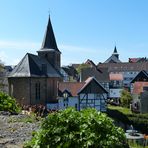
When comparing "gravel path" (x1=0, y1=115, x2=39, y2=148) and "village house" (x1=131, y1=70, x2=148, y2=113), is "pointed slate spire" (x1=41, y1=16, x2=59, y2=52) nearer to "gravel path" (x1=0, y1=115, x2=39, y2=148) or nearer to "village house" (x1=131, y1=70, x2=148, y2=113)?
"village house" (x1=131, y1=70, x2=148, y2=113)

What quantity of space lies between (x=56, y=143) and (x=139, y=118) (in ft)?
130

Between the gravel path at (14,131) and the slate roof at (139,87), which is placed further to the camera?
the slate roof at (139,87)

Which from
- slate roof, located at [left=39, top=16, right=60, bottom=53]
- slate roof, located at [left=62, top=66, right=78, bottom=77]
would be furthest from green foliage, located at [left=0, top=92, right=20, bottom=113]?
slate roof, located at [left=62, top=66, right=78, bottom=77]

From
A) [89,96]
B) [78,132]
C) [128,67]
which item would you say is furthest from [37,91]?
[128,67]

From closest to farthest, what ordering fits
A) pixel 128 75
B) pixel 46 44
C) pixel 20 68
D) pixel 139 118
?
pixel 139 118 < pixel 20 68 < pixel 46 44 < pixel 128 75

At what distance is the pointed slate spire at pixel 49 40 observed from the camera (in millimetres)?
60125

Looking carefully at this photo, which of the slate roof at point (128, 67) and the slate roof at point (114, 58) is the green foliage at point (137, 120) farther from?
the slate roof at point (114, 58)

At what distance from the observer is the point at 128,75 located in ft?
325

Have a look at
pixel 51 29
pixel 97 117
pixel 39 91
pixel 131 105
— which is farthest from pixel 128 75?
pixel 97 117

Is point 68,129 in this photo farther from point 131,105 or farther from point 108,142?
point 131,105

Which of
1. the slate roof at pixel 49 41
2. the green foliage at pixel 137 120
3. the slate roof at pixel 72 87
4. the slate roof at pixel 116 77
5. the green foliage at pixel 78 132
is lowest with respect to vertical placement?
the green foliage at pixel 137 120

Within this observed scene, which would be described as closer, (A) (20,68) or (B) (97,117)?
(B) (97,117)

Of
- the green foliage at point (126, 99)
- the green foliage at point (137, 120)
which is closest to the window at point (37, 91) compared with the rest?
the green foliage at point (137, 120)

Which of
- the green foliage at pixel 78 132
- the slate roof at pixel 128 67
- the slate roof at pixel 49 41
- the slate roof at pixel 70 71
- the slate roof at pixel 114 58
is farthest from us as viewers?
the slate roof at pixel 114 58
